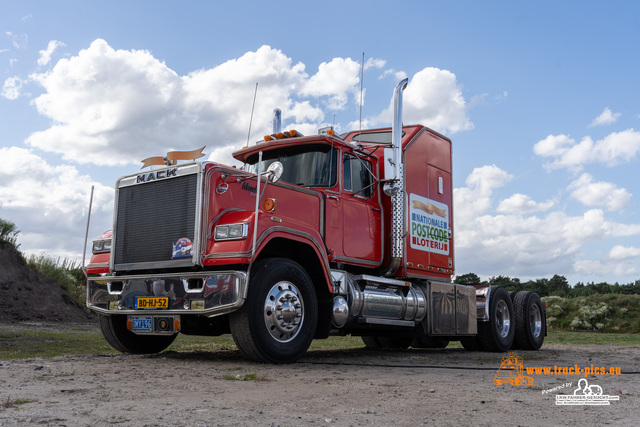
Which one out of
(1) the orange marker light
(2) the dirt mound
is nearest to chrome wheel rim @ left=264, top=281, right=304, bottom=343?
(1) the orange marker light

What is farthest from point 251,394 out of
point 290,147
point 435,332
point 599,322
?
point 599,322

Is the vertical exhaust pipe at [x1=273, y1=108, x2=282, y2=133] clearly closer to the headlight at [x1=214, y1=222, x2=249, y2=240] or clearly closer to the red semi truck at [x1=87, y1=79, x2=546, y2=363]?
the red semi truck at [x1=87, y1=79, x2=546, y2=363]

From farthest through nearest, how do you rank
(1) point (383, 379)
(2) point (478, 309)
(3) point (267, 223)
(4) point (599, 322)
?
(4) point (599, 322), (2) point (478, 309), (3) point (267, 223), (1) point (383, 379)

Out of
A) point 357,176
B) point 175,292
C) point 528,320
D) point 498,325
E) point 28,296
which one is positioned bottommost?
point 498,325

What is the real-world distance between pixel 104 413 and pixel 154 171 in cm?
442

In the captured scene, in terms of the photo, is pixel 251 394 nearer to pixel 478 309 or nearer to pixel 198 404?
pixel 198 404

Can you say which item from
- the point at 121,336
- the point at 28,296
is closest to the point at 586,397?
the point at 121,336

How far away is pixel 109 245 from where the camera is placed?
8320 mm

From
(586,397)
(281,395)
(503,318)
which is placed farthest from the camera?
(503,318)

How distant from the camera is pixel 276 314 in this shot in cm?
716

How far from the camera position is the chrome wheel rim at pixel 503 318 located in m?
12.2

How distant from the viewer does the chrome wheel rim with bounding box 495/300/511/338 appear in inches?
479

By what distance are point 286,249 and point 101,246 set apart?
8.32 ft

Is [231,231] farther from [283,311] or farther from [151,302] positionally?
[151,302]
